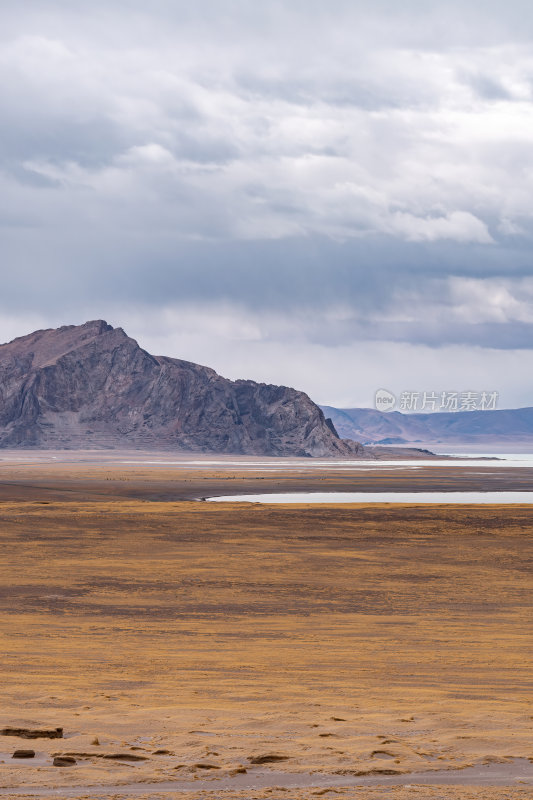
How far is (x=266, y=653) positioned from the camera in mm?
12609

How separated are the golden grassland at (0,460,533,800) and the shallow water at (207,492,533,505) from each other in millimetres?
18816

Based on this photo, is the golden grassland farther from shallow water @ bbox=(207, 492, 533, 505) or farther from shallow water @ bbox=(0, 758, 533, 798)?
shallow water @ bbox=(207, 492, 533, 505)

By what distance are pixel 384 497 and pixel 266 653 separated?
4015 centimetres

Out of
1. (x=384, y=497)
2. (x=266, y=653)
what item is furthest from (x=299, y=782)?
(x=384, y=497)

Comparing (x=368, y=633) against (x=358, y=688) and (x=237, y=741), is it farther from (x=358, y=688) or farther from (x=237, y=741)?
(x=237, y=741)

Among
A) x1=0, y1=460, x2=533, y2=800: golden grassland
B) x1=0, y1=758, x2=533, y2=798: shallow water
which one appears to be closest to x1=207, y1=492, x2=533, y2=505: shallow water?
x1=0, y1=460, x2=533, y2=800: golden grassland

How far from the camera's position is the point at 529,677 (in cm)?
1100

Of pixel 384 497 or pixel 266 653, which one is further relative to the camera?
pixel 384 497

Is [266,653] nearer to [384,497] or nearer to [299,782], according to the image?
[299,782]

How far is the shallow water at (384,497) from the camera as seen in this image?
159ft

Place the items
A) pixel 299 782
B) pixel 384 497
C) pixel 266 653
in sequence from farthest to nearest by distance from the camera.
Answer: pixel 384 497
pixel 266 653
pixel 299 782

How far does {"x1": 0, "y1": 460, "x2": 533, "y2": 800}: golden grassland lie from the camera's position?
7746mm

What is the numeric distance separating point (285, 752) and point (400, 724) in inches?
56.3

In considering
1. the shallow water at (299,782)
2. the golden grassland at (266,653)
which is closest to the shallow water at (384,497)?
the golden grassland at (266,653)
